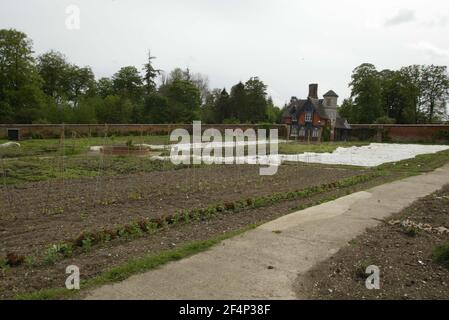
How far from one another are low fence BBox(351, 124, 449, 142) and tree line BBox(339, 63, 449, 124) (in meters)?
11.0

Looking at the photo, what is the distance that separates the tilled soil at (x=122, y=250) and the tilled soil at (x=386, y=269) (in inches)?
93.2

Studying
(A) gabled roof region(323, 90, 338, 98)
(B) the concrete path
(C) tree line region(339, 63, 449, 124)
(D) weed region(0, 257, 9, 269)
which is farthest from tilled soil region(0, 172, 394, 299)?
(C) tree line region(339, 63, 449, 124)

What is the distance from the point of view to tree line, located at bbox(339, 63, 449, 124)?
2606 inches

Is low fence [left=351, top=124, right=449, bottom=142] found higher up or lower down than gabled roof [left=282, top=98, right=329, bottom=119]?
lower down

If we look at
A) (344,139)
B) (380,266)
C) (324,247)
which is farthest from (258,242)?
(344,139)

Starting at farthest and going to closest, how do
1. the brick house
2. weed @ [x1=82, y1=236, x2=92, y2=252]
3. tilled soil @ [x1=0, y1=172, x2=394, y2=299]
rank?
the brick house
weed @ [x1=82, y1=236, x2=92, y2=252]
tilled soil @ [x1=0, y1=172, x2=394, y2=299]

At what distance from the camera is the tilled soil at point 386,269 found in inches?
203

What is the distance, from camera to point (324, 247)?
270 inches

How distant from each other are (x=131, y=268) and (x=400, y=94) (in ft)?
235

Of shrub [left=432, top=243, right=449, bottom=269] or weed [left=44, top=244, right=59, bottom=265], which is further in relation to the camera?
shrub [left=432, top=243, right=449, bottom=269]

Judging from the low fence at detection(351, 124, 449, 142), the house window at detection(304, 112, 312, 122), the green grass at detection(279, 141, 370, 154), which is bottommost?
the green grass at detection(279, 141, 370, 154)

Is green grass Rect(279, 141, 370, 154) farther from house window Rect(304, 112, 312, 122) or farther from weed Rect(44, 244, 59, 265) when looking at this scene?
weed Rect(44, 244, 59, 265)

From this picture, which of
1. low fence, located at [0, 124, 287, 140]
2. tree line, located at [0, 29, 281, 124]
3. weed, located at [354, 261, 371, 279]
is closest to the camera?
weed, located at [354, 261, 371, 279]
